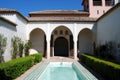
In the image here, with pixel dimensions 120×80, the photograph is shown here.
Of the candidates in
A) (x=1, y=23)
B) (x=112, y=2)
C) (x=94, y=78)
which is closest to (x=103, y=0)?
(x=112, y=2)

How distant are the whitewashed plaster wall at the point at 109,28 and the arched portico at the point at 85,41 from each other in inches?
100

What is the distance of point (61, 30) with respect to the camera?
74.4 feet

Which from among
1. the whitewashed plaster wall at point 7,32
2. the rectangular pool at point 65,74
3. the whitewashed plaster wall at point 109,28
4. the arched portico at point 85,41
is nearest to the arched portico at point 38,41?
the arched portico at point 85,41

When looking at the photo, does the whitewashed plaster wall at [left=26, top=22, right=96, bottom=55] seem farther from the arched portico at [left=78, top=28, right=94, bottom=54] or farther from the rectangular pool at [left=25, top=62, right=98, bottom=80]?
the rectangular pool at [left=25, top=62, right=98, bottom=80]

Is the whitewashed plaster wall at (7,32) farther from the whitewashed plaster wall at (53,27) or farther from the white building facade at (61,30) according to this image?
the whitewashed plaster wall at (53,27)

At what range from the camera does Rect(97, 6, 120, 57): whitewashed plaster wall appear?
13758 mm

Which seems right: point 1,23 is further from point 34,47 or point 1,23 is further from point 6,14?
point 34,47

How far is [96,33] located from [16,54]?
360 inches

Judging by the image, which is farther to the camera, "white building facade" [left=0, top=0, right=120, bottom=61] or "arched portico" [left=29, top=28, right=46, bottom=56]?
"arched portico" [left=29, top=28, right=46, bottom=56]

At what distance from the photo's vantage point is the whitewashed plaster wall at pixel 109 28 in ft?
45.1

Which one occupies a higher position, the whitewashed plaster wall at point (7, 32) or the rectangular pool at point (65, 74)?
the whitewashed plaster wall at point (7, 32)

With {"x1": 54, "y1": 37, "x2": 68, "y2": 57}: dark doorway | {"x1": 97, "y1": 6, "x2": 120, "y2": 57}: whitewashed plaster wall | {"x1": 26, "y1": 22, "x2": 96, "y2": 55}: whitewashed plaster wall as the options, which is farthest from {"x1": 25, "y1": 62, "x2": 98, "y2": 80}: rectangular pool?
{"x1": 54, "y1": 37, "x2": 68, "y2": 57}: dark doorway

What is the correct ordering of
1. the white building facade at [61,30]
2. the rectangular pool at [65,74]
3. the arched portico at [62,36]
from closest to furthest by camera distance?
the rectangular pool at [65,74] → the white building facade at [61,30] → the arched portico at [62,36]

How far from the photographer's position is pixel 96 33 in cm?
2069
